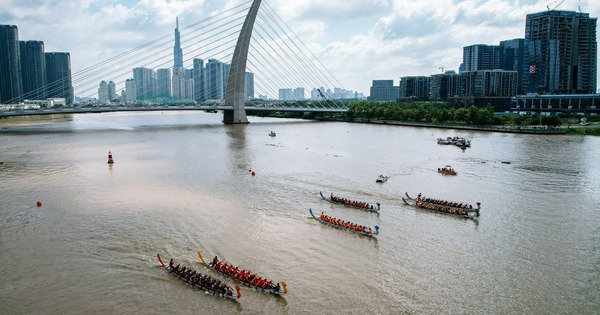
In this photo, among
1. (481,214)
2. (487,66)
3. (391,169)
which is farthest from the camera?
(487,66)

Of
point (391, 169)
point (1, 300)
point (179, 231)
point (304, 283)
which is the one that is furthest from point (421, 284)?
point (391, 169)

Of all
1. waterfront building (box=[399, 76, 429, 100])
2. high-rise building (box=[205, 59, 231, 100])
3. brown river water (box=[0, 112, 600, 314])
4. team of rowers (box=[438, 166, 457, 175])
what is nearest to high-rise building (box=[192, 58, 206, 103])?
high-rise building (box=[205, 59, 231, 100])

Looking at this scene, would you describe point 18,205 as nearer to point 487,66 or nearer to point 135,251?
point 135,251

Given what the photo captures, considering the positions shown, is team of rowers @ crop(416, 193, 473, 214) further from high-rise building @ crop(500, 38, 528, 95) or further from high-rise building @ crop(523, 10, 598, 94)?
high-rise building @ crop(500, 38, 528, 95)

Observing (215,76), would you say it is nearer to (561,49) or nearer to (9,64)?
(9,64)

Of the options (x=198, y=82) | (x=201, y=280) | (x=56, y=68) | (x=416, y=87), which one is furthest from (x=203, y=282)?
(x=198, y=82)

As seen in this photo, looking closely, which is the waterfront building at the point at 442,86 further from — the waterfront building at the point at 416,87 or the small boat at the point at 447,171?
the small boat at the point at 447,171
